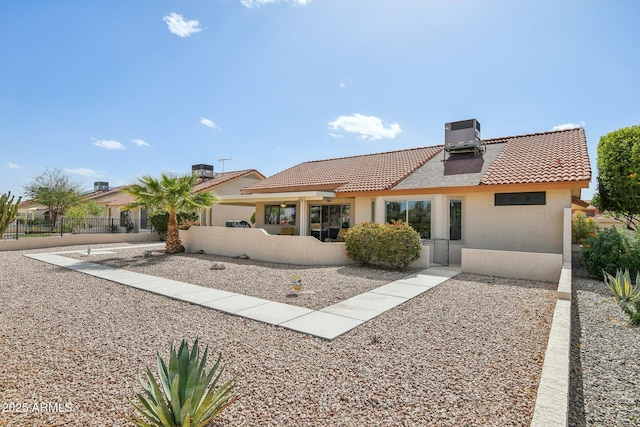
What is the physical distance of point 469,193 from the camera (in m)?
13.8

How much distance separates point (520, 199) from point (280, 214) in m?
14.1

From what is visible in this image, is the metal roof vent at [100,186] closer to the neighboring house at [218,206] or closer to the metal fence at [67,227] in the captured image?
the neighboring house at [218,206]

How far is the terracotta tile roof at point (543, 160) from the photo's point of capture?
12039mm

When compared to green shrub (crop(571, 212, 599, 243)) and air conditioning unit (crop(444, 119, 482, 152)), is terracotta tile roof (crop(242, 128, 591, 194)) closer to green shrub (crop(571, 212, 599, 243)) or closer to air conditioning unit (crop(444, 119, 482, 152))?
air conditioning unit (crop(444, 119, 482, 152))

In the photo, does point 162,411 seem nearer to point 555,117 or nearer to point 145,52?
point 145,52

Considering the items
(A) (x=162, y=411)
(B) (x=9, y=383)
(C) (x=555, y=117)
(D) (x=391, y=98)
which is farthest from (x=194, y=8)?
(C) (x=555, y=117)

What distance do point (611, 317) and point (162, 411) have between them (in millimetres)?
8756

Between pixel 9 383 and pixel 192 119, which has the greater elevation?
pixel 192 119

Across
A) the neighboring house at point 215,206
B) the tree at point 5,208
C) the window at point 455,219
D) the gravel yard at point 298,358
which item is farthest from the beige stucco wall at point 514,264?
A: the tree at point 5,208

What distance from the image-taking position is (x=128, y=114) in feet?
60.6

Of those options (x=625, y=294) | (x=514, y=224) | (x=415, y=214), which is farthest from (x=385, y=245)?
(x=625, y=294)

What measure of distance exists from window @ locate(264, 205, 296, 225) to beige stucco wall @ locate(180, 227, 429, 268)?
5.15 meters

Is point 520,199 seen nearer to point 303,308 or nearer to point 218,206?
point 303,308

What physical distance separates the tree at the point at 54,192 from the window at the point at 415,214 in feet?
113
